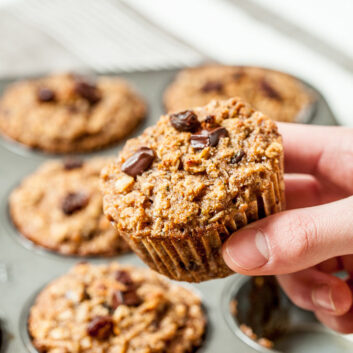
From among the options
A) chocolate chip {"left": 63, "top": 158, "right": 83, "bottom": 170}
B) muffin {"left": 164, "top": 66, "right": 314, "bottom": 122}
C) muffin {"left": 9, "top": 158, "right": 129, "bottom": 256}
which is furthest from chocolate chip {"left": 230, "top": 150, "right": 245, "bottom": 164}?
muffin {"left": 164, "top": 66, "right": 314, "bottom": 122}

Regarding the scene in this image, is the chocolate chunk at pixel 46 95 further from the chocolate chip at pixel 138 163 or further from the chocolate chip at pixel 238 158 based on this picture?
the chocolate chip at pixel 238 158

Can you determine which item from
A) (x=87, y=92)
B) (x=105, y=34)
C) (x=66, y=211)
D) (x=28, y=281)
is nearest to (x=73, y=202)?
(x=66, y=211)

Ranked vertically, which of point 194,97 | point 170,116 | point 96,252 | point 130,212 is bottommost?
point 96,252

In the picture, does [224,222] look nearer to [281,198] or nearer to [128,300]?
[281,198]

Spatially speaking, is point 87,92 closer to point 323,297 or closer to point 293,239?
point 323,297

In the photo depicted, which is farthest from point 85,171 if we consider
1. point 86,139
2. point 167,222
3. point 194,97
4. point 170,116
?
point 167,222

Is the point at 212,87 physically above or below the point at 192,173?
below

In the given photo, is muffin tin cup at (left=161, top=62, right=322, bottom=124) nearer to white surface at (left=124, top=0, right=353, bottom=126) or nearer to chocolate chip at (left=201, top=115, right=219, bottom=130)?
white surface at (left=124, top=0, right=353, bottom=126)
